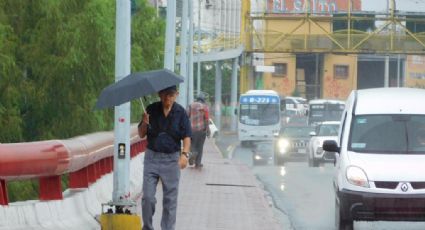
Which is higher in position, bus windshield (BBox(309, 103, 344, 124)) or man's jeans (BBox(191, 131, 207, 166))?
man's jeans (BBox(191, 131, 207, 166))

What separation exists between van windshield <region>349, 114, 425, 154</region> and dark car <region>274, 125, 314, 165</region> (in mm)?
24252

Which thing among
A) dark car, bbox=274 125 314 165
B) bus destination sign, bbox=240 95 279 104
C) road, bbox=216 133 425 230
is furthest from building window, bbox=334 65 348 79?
road, bbox=216 133 425 230

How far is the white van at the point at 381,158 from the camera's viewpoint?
13.3 meters

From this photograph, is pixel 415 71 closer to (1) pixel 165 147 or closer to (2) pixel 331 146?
(2) pixel 331 146

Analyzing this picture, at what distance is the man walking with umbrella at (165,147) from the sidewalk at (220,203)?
8.76 feet

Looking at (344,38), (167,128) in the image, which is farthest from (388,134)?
(344,38)

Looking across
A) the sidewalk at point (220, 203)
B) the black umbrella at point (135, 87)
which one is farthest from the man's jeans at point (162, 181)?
the sidewalk at point (220, 203)

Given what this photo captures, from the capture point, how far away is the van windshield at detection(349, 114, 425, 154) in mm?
14234

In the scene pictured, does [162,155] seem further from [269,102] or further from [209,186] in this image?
[269,102]

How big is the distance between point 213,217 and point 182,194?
4.02m

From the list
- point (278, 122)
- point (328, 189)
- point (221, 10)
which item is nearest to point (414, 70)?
point (221, 10)

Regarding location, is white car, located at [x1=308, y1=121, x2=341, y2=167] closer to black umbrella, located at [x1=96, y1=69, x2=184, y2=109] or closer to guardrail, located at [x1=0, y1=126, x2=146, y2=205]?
guardrail, located at [x1=0, y1=126, x2=146, y2=205]

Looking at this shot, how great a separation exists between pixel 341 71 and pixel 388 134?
69585 mm

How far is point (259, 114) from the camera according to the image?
2386 inches
